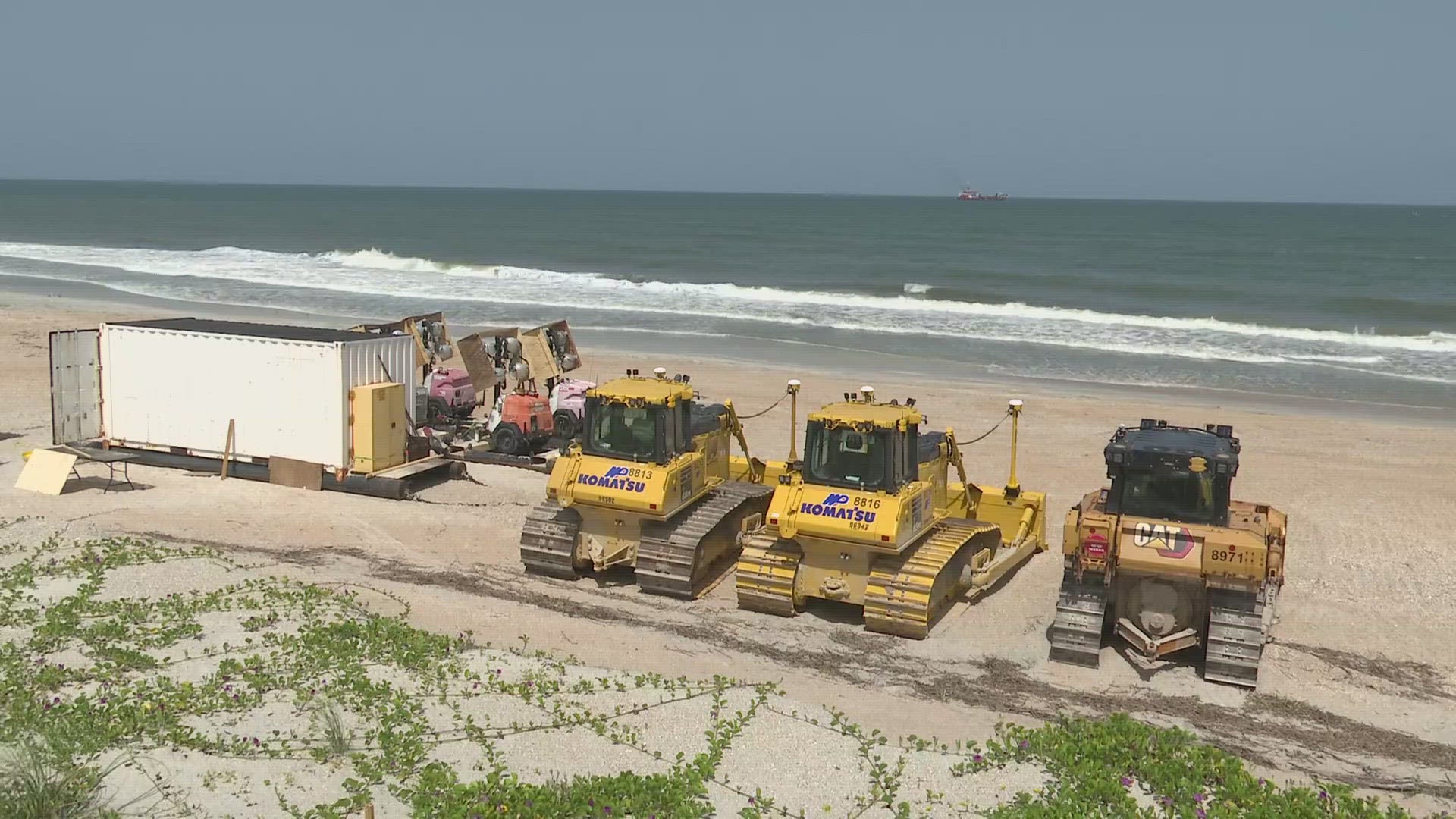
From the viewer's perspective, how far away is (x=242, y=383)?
61.3 feet

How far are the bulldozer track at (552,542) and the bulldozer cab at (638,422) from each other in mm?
889

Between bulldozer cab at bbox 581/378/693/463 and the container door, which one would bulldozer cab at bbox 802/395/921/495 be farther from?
the container door

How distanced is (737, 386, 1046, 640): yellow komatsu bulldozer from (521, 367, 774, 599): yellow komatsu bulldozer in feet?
2.58

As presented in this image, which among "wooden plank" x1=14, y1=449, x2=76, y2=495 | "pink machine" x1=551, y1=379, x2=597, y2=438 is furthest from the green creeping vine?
"pink machine" x1=551, y1=379, x2=597, y2=438

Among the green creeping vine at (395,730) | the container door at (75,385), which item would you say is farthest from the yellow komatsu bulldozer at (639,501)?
the container door at (75,385)

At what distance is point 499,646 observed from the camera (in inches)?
476

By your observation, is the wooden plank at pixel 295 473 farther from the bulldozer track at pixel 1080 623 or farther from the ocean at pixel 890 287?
the ocean at pixel 890 287

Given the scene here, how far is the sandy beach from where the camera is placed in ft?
36.0

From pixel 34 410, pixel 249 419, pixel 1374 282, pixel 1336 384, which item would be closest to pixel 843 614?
pixel 249 419

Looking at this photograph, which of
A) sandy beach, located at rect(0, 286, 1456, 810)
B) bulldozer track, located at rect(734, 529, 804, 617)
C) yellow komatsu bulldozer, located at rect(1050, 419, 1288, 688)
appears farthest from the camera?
bulldozer track, located at rect(734, 529, 804, 617)

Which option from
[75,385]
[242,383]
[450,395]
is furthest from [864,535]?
[75,385]

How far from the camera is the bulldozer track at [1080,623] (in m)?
12.0

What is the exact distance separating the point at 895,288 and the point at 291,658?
46.2m

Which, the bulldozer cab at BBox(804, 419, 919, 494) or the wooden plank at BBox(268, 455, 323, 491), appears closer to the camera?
the bulldozer cab at BBox(804, 419, 919, 494)
